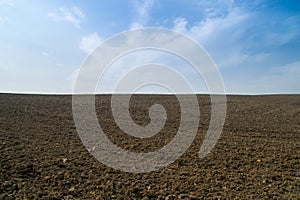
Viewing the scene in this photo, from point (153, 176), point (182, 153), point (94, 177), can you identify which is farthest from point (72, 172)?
point (182, 153)

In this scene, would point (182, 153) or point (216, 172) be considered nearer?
point (216, 172)

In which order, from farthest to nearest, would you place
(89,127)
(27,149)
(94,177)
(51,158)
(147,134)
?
(89,127) → (147,134) → (27,149) → (51,158) → (94,177)

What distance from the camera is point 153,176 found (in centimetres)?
653

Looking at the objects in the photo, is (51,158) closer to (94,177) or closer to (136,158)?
(94,177)

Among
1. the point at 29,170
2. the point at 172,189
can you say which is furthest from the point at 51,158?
the point at 172,189

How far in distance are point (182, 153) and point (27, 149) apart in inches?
183

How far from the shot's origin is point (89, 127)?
39.7 feet

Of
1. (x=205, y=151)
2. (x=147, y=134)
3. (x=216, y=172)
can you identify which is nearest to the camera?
(x=216, y=172)

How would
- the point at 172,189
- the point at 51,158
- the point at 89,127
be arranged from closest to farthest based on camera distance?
the point at 172,189 < the point at 51,158 < the point at 89,127

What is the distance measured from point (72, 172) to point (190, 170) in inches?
114

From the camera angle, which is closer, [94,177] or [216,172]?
[94,177]

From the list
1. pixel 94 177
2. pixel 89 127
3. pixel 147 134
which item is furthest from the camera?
pixel 89 127

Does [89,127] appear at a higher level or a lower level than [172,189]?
higher

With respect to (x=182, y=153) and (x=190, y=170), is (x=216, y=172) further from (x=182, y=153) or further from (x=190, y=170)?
(x=182, y=153)
